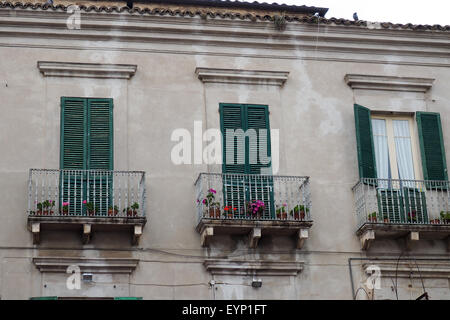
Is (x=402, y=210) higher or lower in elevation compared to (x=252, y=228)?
higher

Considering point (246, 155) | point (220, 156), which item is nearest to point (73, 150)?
point (220, 156)

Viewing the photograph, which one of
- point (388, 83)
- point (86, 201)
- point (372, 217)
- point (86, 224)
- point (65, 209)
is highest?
point (388, 83)

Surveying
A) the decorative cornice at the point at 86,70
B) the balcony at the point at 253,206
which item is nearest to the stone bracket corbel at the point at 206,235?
the balcony at the point at 253,206

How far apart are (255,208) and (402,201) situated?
2929 millimetres

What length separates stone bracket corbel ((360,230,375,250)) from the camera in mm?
20609

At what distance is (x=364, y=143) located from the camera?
21.7 m

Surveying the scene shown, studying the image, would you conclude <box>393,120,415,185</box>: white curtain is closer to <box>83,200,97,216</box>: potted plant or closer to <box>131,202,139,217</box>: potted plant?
<box>131,202,139,217</box>: potted plant

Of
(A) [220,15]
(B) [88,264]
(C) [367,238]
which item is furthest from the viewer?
(A) [220,15]

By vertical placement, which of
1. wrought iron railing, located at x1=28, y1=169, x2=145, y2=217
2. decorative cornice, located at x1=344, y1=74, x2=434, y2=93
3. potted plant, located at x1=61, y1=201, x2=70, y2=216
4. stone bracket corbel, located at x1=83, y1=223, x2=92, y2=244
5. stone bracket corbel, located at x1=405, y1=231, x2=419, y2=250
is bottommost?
stone bracket corbel, located at x1=405, y1=231, x2=419, y2=250

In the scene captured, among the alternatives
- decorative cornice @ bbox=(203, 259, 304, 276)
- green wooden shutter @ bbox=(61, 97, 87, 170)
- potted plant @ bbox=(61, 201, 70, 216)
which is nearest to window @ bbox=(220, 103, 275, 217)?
decorative cornice @ bbox=(203, 259, 304, 276)

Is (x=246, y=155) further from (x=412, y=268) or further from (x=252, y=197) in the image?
(x=412, y=268)

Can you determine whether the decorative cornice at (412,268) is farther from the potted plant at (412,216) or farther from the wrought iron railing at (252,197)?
the wrought iron railing at (252,197)

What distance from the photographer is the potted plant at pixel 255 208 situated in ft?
67.0
